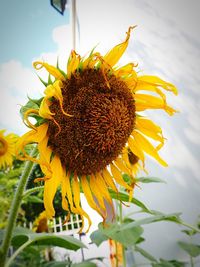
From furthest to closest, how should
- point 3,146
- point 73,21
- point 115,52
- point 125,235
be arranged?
point 73,21, point 3,146, point 125,235, point 115,52

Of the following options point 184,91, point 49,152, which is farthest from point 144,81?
point 184,91

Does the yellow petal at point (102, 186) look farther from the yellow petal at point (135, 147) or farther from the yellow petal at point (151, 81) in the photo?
the yellow petal at point (151, 81)

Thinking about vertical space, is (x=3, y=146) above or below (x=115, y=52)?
above

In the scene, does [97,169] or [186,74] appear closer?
[97,169]

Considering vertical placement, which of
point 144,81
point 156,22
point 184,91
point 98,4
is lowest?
point 144,81

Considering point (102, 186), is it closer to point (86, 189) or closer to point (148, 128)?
point (86, 189)

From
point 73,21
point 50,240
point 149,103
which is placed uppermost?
point 73,21

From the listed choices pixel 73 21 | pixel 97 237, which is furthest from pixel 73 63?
pixel 73 21

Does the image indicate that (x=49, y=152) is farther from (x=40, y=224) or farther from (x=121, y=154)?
(x=40, y=224)
